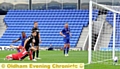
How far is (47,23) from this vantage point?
144 ft

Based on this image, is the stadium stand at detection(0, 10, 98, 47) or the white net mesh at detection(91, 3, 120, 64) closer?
the white net mesh at detection(91, 3, 120, 64)

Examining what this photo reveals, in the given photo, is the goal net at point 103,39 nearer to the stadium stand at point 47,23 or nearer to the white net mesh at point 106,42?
the white net mesh at point 106,42

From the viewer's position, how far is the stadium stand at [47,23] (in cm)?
4138

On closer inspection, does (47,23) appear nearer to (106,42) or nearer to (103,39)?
(103,39)

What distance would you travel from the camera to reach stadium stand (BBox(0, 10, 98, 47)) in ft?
136

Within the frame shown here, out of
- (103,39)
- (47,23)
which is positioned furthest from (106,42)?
(47,23)

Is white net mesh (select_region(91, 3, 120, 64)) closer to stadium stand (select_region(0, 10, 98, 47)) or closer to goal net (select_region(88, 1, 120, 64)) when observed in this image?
goal net (select_region(88, 1, 120, 64))

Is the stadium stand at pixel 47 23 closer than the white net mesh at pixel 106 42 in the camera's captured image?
No

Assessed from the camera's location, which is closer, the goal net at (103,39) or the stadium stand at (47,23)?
the goal net at (103,39)

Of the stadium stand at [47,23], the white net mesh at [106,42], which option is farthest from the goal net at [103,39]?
the stadium stand at [47,23]

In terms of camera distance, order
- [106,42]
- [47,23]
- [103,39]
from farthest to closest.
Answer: [47,23], [103,39], [106,42]

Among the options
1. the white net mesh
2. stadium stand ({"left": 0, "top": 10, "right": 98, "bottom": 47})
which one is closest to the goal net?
the white net mesh

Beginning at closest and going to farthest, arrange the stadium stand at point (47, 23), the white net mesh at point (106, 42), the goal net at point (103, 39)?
the goal net at point (103, 39) < the white net mesh at point (106, 42) < the stadium stand at point (47, 23)

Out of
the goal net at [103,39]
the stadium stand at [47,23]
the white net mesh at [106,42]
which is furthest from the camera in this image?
the stadium stand at [47,23]
